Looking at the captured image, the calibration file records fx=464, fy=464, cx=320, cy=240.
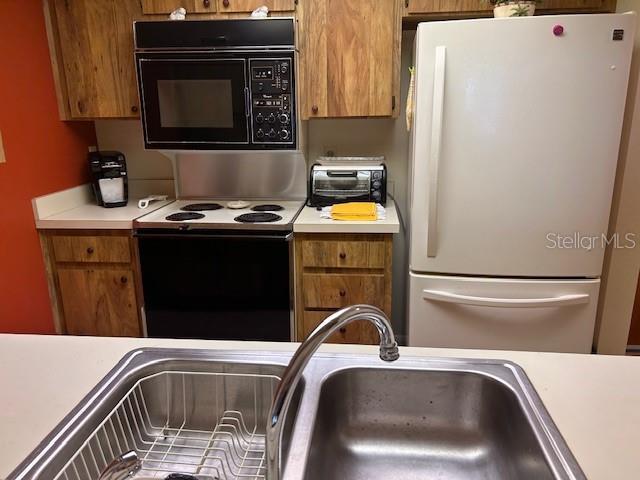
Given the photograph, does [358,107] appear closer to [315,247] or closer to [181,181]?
[315,247]

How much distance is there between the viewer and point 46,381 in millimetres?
917

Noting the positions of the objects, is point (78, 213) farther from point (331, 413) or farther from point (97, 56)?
point (331, 413)

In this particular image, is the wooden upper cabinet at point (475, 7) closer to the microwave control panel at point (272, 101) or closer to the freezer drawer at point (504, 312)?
the microwave control panel at point (272, 101)

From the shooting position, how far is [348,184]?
7.93 ft

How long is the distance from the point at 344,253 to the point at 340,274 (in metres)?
0.11

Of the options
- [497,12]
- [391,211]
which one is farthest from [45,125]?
[497,12]

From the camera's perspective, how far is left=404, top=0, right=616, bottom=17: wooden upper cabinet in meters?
2.06

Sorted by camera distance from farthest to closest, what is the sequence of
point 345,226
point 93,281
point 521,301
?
point 93,281
point 345,226
point 521,301

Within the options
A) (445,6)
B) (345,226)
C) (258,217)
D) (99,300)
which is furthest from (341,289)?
(445,6)

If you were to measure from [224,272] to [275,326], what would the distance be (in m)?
0.36

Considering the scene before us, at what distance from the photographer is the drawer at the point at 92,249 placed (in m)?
2.29

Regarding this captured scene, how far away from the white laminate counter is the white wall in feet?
7.24

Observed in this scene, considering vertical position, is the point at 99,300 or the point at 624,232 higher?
the point at 624,232

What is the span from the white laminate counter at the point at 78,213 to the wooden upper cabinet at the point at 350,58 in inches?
40.6
